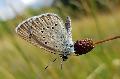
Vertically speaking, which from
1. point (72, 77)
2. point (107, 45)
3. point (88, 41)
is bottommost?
point (107, 45)

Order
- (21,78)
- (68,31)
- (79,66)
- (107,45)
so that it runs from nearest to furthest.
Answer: (68,31)
(21,78)
(79,66)
(107,45)

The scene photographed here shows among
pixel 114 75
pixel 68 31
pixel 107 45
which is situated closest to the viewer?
pixel 68 31

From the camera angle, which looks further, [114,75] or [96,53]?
[96,53]

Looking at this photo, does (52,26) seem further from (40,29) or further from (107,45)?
(107,45)

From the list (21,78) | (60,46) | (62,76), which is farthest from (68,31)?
(21,78)
